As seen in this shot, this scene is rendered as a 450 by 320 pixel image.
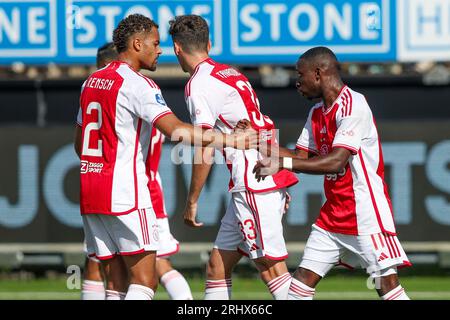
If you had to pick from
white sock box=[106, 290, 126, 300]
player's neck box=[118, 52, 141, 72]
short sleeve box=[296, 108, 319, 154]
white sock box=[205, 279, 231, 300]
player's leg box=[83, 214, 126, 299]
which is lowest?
white sock box=[205, 279, 231, 300]

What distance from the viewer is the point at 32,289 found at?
39.3ft

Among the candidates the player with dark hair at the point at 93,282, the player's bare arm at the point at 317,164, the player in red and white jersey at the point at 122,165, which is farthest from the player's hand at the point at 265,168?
the player with dark hair at the point at 93,282

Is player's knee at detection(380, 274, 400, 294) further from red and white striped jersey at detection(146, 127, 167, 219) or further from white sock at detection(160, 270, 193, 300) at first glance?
red and white striped jersey at detection(146, 127, 167, 219)

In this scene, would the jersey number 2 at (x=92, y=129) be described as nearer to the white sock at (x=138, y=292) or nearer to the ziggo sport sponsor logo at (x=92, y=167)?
the ziggo sport sponsor logo at (x=92, y=167)

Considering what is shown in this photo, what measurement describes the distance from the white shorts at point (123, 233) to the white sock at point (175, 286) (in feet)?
5.26

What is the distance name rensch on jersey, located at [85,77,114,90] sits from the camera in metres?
7.37

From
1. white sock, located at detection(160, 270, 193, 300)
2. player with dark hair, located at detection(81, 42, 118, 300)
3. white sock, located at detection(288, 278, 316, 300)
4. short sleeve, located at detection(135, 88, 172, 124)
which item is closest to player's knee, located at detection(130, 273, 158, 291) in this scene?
white sock, located at detection(288, 278, 316, 300)

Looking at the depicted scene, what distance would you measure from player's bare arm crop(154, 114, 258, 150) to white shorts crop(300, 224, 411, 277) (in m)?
0.89

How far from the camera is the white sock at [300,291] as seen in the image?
7531mm

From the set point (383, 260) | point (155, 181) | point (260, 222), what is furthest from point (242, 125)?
point (155, 181)

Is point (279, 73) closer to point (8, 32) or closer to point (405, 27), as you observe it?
point (405, 27)

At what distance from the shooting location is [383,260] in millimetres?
7402

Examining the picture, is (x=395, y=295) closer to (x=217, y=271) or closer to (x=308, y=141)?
(x=308, y=141)

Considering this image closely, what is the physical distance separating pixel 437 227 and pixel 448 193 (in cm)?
39
